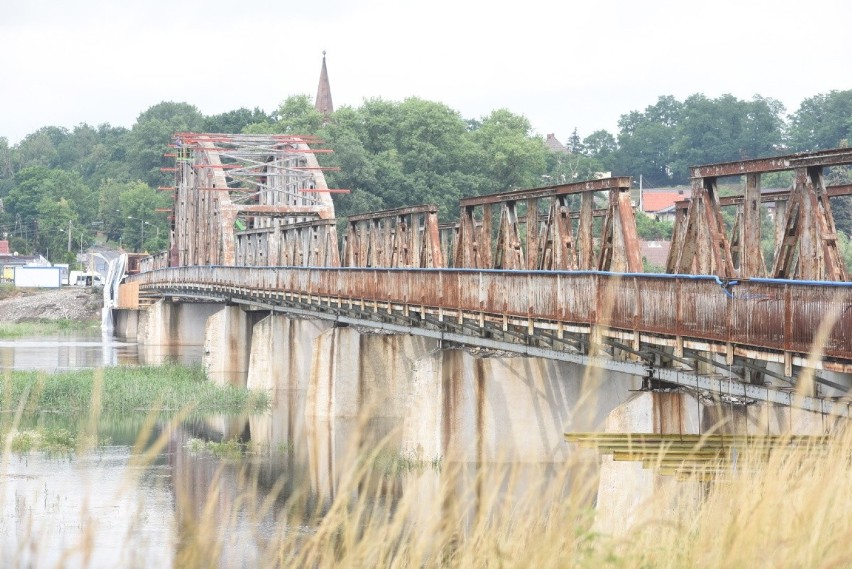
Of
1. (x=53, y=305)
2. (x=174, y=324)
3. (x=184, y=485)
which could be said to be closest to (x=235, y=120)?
(x=53, y=305)

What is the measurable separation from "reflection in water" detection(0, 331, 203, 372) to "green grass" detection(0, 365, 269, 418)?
1009 cm

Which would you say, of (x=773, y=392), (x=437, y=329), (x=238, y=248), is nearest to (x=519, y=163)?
(x=238, y=248)

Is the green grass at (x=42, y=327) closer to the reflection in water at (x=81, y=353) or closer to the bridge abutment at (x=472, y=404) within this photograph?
the reflection in water at (x=81, y=353)

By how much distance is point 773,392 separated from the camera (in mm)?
19688

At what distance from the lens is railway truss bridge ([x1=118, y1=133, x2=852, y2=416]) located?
18391mm

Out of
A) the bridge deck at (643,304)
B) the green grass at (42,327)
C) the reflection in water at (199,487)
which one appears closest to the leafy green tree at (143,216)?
the green grass at (42,327)

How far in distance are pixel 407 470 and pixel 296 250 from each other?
31.0 metres

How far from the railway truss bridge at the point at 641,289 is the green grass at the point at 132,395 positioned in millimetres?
4821

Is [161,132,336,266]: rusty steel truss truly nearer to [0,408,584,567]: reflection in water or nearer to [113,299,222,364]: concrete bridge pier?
[113,299,222,364]: concrete bridge pier

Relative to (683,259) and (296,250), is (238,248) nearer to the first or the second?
(296,250)

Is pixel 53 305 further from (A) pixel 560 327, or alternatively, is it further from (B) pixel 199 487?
(A) pixel 560 327

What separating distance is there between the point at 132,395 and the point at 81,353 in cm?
3731

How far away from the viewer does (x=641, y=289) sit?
23.7 meters

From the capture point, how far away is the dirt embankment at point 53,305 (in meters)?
137
